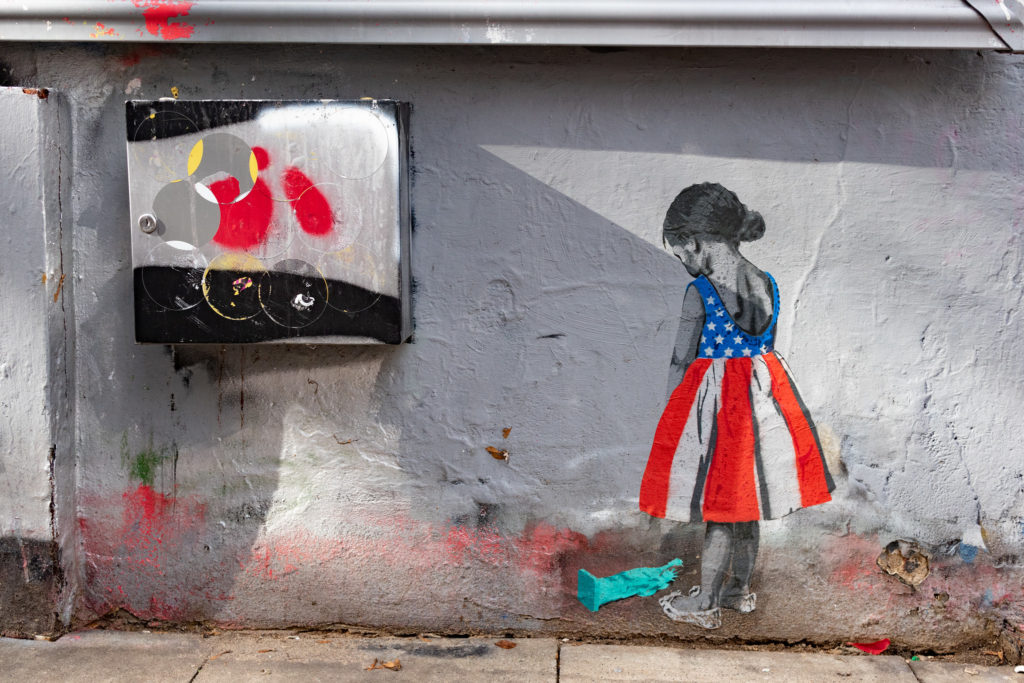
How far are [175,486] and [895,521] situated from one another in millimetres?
2928

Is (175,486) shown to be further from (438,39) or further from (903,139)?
(903,139)

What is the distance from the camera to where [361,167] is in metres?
3.04

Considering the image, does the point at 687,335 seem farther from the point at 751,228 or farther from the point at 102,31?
the point at 102,31

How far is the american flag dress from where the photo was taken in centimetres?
332

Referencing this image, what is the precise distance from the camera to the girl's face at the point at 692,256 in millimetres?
3287

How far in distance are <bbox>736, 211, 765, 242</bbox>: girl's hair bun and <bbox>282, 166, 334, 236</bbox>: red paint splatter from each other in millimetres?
1572

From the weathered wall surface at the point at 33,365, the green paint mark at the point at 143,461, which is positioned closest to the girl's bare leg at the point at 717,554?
the green paint mark at the point at 143,461

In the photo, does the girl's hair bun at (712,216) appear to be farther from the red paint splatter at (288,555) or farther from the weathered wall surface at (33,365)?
the weathered wall surface at (33,365)

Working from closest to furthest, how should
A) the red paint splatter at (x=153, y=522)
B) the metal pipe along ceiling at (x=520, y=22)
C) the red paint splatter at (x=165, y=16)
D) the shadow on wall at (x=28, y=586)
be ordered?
the metal pipe along ceiling at (x=520, y=22) < the red paint splatter at (x=165, y=16) < the shadow on wall at (x=28, y=586) < the red paint splatter at (x=153, y=522)

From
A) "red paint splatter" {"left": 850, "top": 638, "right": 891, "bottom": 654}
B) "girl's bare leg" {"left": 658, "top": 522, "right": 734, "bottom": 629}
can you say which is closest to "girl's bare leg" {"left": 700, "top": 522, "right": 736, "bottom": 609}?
"girl's bare leg" {"left": 658, "top": 522, "right": 734, "bottom": 629}

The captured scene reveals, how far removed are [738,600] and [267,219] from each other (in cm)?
238

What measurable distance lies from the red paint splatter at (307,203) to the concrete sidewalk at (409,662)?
65.6 inches

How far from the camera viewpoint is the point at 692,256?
130 inches

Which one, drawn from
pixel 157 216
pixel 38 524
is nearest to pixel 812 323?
pixel 157 216
